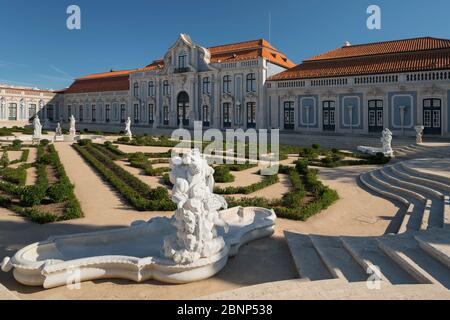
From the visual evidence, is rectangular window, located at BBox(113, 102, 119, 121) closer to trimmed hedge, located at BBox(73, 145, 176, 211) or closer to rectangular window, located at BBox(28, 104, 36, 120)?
rectangular window, located at BBox(28, 104, 36, 120)

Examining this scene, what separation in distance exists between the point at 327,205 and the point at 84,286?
22.4ft

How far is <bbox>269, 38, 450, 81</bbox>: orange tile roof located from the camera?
2728 cm

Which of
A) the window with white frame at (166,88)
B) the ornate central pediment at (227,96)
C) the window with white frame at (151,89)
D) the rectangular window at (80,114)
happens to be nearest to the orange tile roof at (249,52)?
the ornate central pediment at (227,96)

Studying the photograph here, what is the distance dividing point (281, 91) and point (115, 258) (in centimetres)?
3153

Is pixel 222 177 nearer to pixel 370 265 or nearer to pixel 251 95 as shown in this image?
pixel 370 265

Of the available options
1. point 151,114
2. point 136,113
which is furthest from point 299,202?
point 136,113

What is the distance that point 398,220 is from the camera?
29.6 feet

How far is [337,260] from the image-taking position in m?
5.98

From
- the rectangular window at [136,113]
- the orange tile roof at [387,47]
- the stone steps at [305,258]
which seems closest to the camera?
the stone steps at [305,258]

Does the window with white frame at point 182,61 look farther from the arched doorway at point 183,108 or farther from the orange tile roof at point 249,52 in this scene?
the orange tile roof at point 249,52

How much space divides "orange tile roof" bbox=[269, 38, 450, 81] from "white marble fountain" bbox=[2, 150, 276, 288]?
26742 mm

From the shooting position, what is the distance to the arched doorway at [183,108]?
43.0 metres
